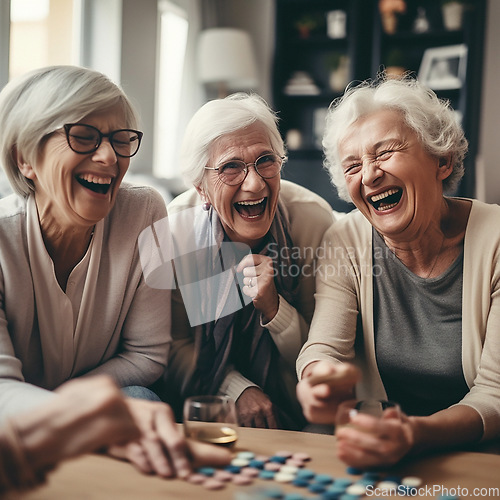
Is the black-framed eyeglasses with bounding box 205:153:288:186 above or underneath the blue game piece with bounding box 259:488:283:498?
above

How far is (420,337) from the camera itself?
3.91 feet

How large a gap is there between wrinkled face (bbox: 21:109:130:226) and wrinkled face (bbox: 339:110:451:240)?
491 millimetres

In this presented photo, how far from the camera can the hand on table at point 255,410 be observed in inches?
45.2

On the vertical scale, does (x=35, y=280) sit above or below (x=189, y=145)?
below

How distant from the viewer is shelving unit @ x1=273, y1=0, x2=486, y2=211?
337 centimetres

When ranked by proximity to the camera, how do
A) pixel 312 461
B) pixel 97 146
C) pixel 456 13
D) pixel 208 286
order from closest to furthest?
pixel 312 461 < pixel 97 146 < pixel 208 286 < pixel 456 13

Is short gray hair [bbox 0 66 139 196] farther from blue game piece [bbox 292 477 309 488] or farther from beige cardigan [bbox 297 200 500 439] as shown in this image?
blue game piece [bbox 292 477 309 488]

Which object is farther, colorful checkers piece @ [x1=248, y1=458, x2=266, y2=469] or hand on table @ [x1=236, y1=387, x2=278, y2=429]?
hand on table @ [x1=236, y1=387, x2=278, y2=429]

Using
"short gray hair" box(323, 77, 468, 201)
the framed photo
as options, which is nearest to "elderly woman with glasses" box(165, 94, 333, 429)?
"short gray hair" box(323, 77, 468, 201)

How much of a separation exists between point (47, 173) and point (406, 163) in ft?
2.34

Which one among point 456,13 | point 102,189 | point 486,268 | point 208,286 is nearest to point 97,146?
point 102,189

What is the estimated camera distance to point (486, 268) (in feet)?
3.77

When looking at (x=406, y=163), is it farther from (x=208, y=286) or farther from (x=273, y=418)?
(x=273, y=418)

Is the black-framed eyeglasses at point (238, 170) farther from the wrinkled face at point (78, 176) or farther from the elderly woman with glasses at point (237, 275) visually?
the wrinkled face at point (78, 176)
